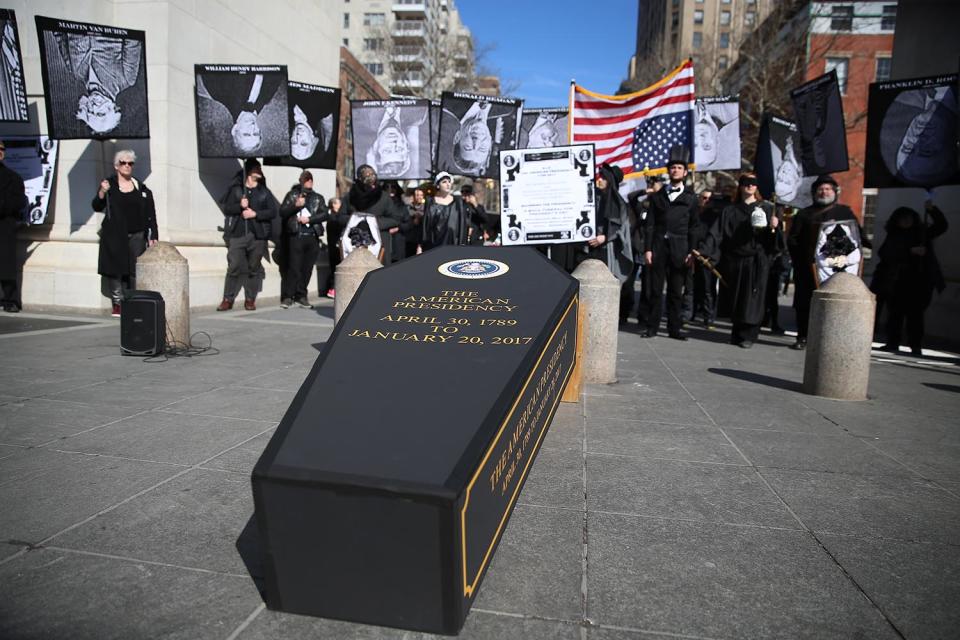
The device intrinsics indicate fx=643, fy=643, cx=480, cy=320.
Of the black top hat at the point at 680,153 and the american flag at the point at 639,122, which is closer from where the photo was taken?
the black top hat at the point at 680,153

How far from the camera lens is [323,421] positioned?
2412 millimetres

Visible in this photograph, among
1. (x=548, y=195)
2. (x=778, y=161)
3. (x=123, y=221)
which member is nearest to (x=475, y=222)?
(x=548, y=195)

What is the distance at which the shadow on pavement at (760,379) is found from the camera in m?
6.38

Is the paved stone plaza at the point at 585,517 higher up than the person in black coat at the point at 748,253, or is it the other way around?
the person in black coat at the point at 748,253

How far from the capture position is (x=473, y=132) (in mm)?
12266

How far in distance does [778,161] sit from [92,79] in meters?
11.2

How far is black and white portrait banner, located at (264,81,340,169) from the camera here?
38.5ft

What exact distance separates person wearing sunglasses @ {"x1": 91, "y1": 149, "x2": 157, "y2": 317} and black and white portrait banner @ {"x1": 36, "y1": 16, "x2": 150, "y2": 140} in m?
0.50

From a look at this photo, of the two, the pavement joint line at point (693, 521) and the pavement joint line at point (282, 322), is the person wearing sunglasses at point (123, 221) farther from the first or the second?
the pavement joint line at point (693, 521)

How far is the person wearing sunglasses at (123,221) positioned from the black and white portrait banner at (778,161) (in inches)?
405

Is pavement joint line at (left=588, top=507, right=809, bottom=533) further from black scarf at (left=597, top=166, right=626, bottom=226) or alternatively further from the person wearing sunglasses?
the person wearing sunglasses

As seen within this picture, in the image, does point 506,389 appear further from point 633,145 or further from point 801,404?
point 633,145

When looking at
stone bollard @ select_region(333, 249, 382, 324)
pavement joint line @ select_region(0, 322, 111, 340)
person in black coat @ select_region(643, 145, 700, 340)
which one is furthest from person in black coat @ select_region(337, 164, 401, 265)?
person in black coat @ select_region(643, 145, 700, 340)

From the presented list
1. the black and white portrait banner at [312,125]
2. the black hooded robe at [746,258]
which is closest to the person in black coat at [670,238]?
the black hooded robe at [746,258]
